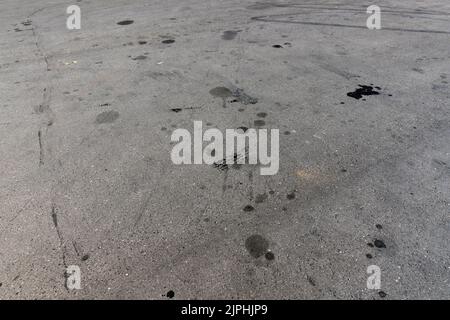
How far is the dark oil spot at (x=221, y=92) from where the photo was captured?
5746mm

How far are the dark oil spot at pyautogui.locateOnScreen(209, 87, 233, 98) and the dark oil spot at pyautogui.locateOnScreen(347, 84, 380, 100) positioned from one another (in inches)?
82.4

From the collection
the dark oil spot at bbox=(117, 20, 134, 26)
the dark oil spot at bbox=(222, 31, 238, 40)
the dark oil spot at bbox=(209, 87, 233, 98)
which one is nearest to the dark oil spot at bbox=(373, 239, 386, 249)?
the dark oil spot at bbox=(209, 87, 233, 98)

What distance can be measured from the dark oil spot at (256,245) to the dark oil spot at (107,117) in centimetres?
309

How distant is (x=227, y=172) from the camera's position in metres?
4.12

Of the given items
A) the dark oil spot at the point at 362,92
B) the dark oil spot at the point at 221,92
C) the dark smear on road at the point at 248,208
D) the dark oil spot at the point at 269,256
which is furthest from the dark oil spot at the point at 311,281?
the dark oil spot at the point at 362,92

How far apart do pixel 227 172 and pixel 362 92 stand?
3188mm

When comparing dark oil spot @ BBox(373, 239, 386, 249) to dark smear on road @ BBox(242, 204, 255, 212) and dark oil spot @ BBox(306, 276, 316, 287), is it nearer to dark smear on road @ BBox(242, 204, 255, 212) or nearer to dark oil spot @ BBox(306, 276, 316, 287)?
dark oil spot @ BBox(306, 276, 316, 287)

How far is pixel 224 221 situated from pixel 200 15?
26.5ft

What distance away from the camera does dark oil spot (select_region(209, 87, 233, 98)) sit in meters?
5.75

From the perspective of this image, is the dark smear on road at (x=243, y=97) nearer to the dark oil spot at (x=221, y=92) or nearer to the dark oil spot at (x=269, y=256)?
the dark oil spot at (x=221, y=92)

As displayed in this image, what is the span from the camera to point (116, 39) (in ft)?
27.1

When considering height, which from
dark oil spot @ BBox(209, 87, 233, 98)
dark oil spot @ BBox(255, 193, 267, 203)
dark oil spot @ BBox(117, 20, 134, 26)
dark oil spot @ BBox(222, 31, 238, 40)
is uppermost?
dark oil spot @ BBox(117, 20, 134, 26)

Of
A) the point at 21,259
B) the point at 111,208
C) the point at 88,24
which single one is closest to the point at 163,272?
the point at 111,208
